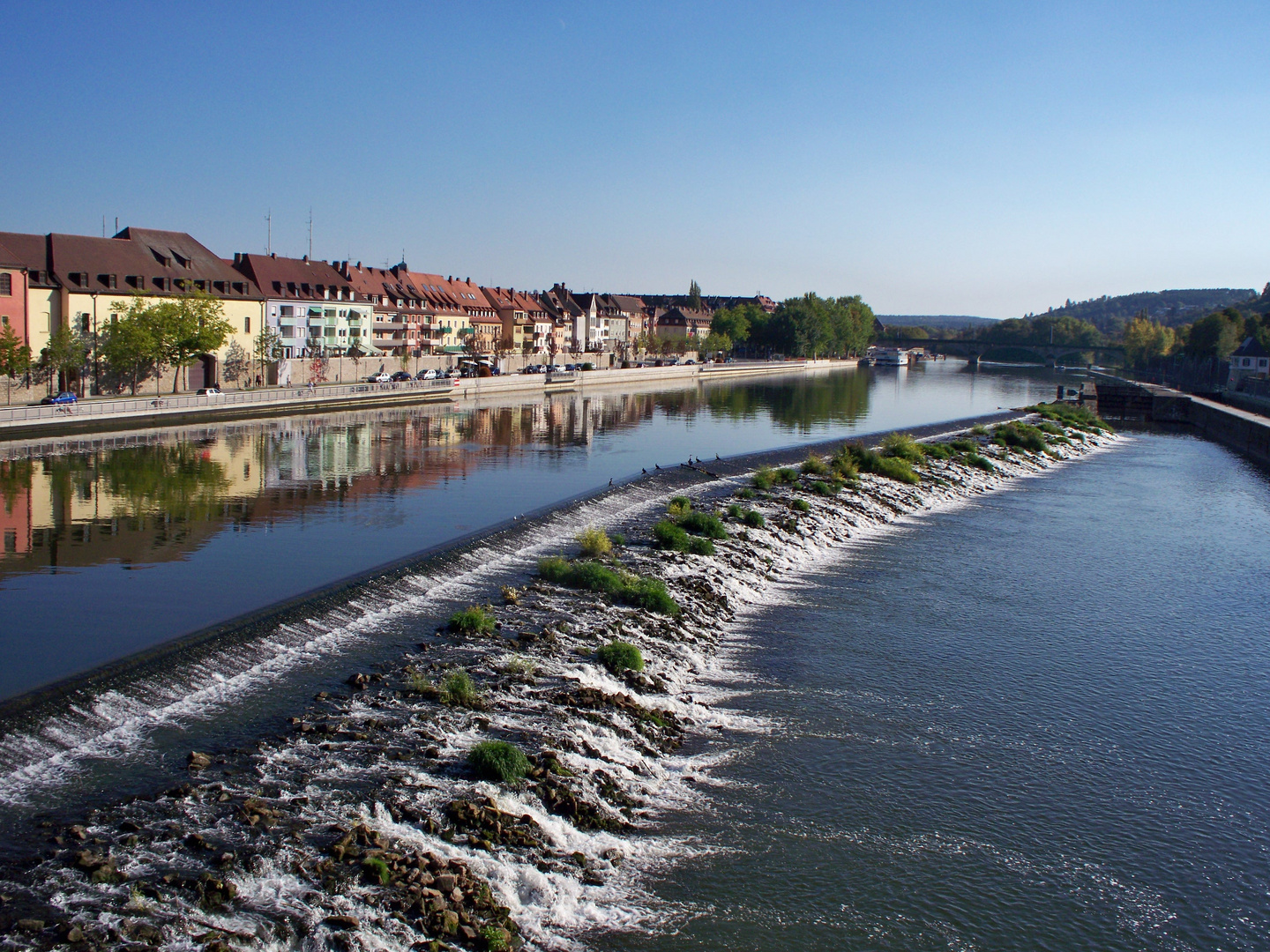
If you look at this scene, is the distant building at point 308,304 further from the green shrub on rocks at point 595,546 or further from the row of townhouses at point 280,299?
the green shrub on rocks at point 595,546

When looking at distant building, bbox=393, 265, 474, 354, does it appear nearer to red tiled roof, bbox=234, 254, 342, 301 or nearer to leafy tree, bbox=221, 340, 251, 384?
red tiled roof, bbox=234, 254, 342, 301

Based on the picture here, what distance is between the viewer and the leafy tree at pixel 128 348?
56438 millimetres

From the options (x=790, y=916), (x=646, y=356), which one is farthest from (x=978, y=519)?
(x=646, y=356)

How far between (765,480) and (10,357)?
131ft

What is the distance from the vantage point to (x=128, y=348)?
56531mm

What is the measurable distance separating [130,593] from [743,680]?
1232cm

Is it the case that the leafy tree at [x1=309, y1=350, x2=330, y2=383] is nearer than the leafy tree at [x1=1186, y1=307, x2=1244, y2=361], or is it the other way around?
the leafy tree at [x1=309, y1=350, x2=330, y2=383]

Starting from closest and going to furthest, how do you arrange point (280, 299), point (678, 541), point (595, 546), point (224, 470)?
1. point (595, 546)
2. point (678, 541)
3. point (224, 470)
4. point (280, 299)

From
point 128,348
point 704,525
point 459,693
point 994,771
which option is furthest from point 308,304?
point 994,771

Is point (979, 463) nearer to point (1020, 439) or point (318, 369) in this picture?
point (1020, 439)

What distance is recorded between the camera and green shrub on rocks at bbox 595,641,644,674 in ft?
53.0

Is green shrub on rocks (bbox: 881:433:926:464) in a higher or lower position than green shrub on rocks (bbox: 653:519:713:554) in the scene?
higher

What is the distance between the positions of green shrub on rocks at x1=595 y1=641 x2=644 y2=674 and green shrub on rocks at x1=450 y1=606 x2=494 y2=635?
1.94m

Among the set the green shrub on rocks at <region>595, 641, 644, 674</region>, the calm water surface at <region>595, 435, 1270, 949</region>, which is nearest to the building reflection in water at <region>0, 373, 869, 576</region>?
the green shrub on rocks at <region>595, 641, 644, 674</region>
